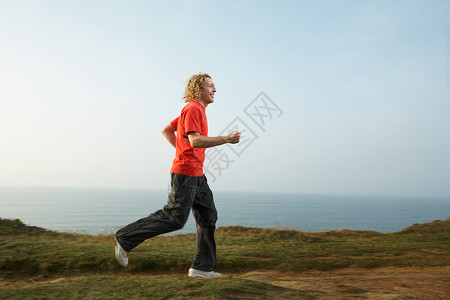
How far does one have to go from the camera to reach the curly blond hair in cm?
419

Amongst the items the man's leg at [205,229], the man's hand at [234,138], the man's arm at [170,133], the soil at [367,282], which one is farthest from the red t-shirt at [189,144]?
the soil at [367,282]

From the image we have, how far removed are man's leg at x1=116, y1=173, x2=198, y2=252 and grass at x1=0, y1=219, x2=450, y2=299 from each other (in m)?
0.51

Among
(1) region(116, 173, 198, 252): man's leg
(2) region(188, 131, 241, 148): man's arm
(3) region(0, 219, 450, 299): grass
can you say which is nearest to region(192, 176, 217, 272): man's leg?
(1) region(116, 173, 198, 252): man's leg

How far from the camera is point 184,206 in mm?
3893

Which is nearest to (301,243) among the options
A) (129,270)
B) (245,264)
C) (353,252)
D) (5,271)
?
(353,252)

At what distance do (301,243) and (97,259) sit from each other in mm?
4518

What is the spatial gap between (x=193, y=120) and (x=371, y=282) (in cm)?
323

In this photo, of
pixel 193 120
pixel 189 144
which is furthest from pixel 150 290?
pixel 193 120

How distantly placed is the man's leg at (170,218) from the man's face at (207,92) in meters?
1.10

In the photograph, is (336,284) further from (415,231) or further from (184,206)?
(415,231)

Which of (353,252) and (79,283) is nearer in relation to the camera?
(79,283)

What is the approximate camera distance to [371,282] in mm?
4129

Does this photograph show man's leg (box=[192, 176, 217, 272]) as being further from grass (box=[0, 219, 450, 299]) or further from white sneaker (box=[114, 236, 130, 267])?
white sneaker (box=[114, 236, 130, 267])

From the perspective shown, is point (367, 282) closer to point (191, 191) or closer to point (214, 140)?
point (191, 191)
